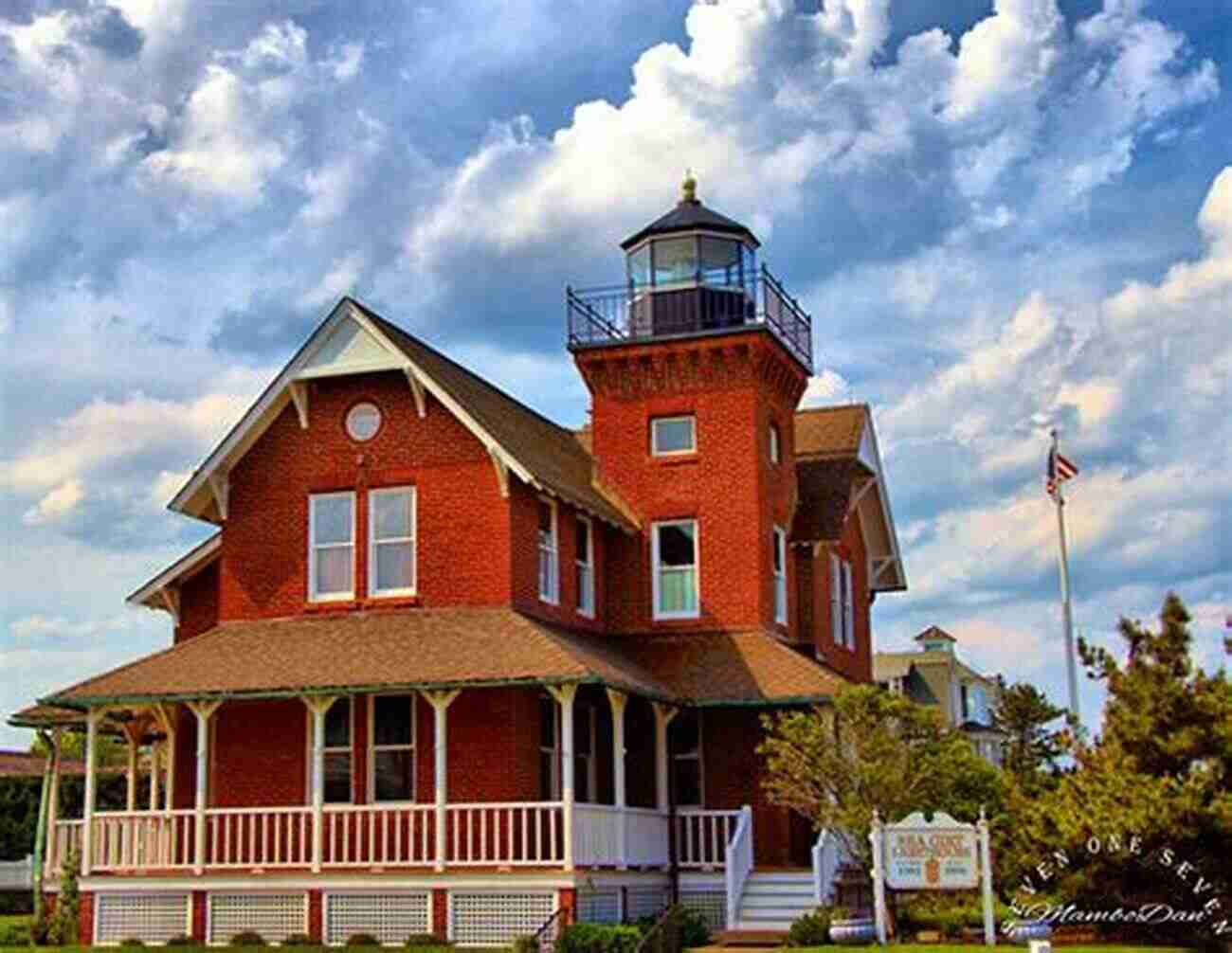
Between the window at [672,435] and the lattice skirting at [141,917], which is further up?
the window at [672,435]

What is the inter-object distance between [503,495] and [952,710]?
2056 inches

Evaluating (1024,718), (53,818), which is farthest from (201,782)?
(1024,718)

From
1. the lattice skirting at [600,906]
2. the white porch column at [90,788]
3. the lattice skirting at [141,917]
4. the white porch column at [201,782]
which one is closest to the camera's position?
the lattice skirting at [600,906]

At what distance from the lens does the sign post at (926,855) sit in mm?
25625

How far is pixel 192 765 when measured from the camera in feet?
103

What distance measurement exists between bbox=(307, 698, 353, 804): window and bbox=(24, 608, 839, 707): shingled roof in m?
1.26

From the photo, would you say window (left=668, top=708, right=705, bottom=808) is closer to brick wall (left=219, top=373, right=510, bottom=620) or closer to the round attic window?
brick wall (left=219, top=373, right=510, bottom=620)

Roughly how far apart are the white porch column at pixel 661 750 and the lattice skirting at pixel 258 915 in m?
6.43

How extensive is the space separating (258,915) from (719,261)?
15.0 meters

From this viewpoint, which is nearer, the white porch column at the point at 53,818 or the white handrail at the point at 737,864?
the white handrail at the point at 737,864

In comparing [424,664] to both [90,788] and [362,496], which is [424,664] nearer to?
[362,496]

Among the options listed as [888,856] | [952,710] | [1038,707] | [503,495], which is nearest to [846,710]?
[888,856]

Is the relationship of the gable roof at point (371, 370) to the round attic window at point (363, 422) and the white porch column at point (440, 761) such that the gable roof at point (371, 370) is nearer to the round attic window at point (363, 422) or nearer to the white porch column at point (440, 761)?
the round attic window at point (363, 422)

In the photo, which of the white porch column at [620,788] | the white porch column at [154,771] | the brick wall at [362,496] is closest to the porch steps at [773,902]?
the white porch column at [620,788]
